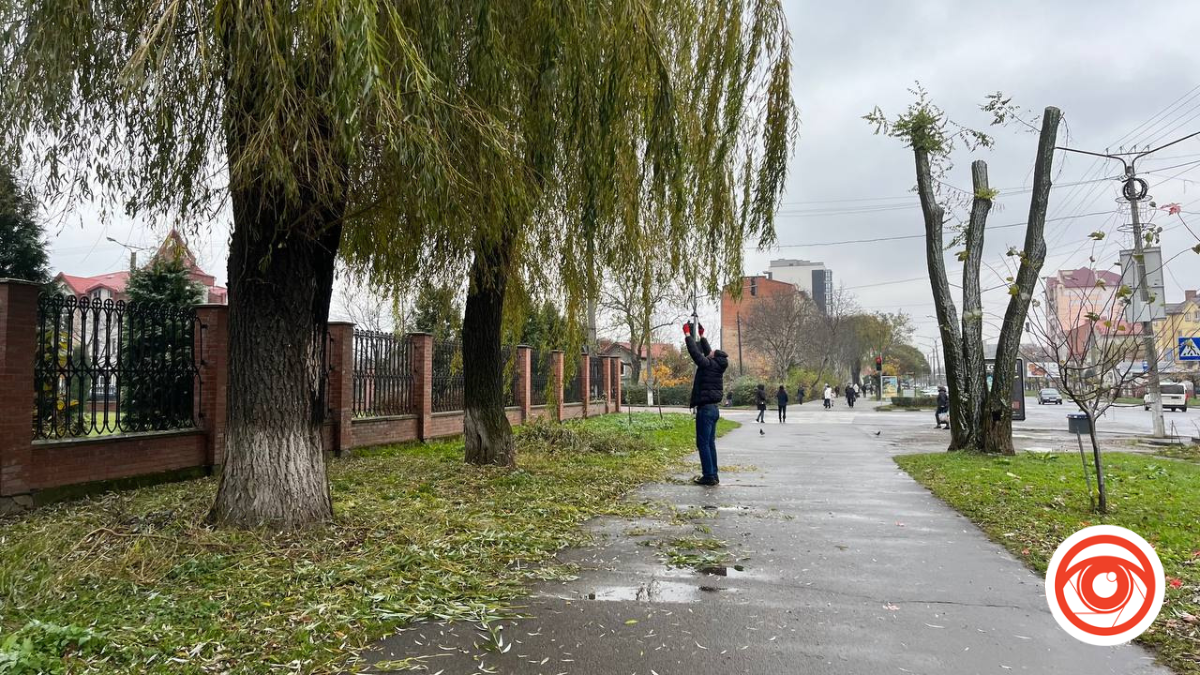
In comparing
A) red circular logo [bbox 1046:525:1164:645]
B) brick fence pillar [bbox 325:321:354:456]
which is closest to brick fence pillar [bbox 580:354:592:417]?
brick fence pillar [bbox 325:321:354:456]

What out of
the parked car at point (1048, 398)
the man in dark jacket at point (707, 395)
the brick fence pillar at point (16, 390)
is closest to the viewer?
the brick fence pillar at point (16, 390)

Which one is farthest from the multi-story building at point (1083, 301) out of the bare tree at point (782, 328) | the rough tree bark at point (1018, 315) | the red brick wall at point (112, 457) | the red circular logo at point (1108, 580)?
the bare tree at point (782, 328)

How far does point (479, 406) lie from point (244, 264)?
198 inches

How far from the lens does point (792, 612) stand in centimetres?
448

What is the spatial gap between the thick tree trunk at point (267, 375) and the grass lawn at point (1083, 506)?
593 cm

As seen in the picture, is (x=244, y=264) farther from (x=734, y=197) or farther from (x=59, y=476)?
(x=734, y=197)

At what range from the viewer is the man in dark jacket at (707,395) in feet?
32.3

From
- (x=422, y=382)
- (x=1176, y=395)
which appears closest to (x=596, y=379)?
(x=422, y=382)

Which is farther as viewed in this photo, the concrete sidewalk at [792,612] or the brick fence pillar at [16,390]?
the brick fence pillar at [16,390]

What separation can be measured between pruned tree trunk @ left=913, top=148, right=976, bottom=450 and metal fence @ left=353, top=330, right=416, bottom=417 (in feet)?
35.2

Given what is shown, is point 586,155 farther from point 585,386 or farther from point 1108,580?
point 585,386

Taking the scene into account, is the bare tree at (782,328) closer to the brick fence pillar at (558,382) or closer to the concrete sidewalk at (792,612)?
the brick fence pillar at (558,382)

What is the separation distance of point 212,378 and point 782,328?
4756cm

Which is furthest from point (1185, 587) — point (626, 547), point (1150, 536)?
point (626, 547)
